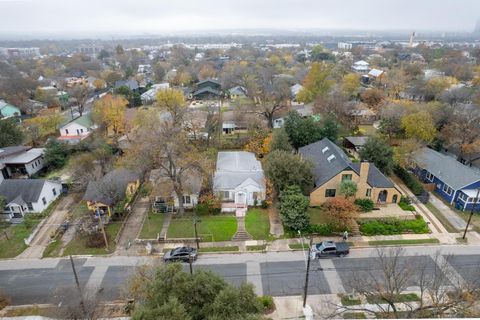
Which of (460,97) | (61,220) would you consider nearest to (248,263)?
(61,220)

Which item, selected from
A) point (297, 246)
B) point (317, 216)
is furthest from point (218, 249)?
point (317, 216)

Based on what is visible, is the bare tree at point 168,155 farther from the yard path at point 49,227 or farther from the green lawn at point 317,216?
the green lawn at point 317,216

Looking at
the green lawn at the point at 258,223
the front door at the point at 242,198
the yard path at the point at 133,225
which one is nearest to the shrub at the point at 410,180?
the green lawn at the point at 258,223

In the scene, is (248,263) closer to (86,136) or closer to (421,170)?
(421,170)

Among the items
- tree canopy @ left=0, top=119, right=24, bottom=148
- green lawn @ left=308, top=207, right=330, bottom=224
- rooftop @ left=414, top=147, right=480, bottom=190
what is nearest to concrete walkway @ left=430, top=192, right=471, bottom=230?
rooftop @ left=414, top=147, right=480, bottom=190

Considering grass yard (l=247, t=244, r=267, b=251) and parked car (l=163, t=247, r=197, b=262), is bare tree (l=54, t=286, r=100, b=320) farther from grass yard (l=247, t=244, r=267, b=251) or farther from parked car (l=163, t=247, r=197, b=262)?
grass yard (l=247, t=244, r=267, b=251)
